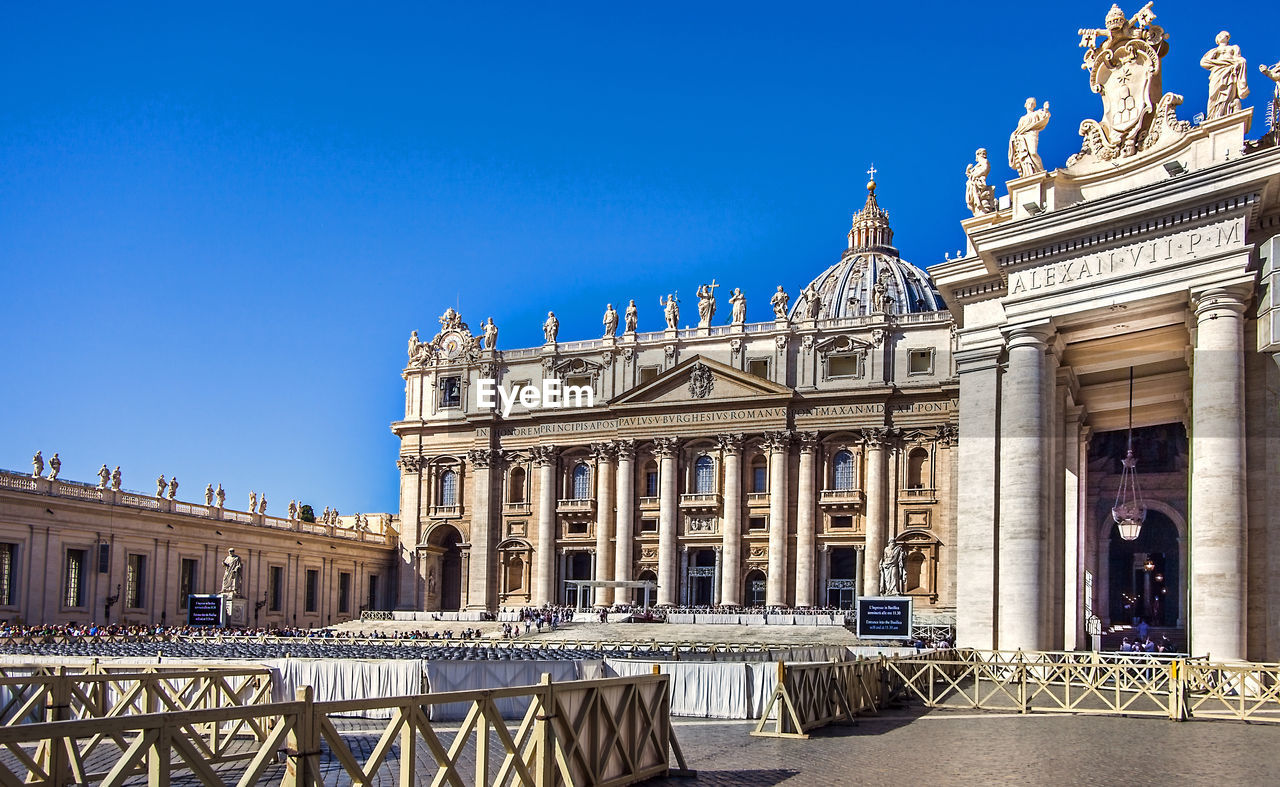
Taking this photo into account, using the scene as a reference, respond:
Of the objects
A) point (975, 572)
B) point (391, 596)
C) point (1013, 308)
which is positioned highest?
point (1013, 308)

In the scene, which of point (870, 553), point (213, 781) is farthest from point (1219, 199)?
point (870, 553)

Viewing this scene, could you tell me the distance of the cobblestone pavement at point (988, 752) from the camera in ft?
43.2

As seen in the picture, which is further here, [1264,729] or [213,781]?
[1264,729]

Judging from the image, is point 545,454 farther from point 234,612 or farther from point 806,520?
point 234,612

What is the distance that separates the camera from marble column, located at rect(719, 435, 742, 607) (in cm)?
6762

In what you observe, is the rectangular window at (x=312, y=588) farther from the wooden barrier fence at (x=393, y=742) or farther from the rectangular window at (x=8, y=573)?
the wooden barrier fence at (x=393, y=742)

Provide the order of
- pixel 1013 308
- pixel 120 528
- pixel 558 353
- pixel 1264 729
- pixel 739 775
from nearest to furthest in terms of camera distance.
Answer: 1. pixel 739 775
2. pixel 1264 729
3. pixel 1013 308
4. pixel 120 528
5. pixel 558 353

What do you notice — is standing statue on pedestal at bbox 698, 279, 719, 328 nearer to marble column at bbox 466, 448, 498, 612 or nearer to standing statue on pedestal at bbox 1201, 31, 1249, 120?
marble column at bbox 466, 448, 498, 612

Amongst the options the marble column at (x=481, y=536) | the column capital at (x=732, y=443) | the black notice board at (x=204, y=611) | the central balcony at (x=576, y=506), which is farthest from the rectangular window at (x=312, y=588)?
the black notice board at (x=204, y=611)

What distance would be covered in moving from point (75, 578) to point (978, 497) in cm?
4481

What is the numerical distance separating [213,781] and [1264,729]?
1555 centimetres

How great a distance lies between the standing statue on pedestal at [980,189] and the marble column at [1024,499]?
3409 millimetres

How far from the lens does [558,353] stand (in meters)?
75.4

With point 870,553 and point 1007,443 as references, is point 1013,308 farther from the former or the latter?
point 870,553
